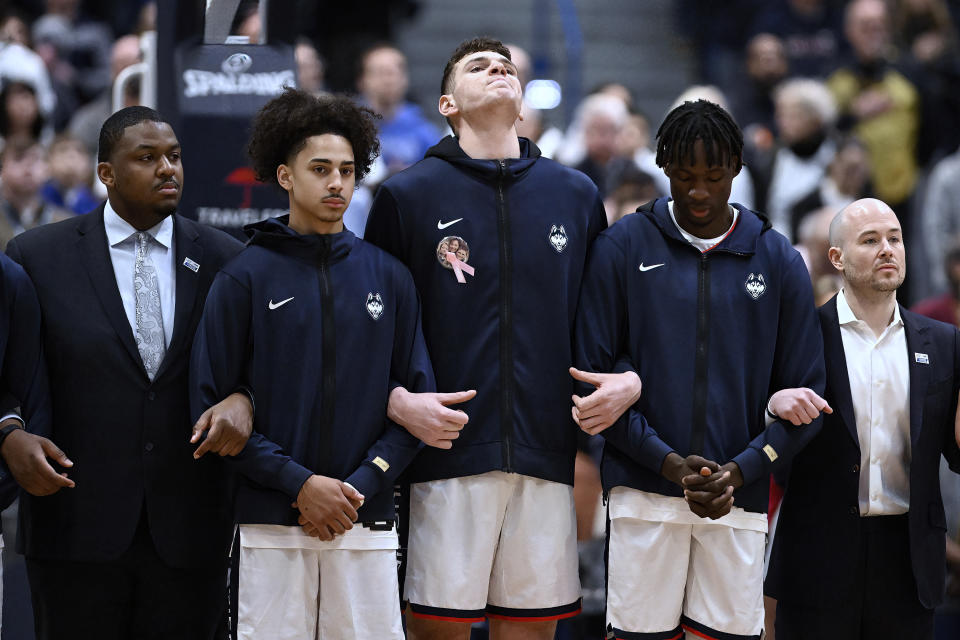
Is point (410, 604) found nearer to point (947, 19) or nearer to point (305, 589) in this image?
point (305, 589)

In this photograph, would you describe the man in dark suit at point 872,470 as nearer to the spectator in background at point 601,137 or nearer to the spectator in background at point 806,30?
the spectator in background at point 601,137

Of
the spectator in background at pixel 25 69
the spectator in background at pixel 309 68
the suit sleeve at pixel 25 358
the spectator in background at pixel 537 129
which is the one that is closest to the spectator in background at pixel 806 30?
the spectator in background at pixel 537 129

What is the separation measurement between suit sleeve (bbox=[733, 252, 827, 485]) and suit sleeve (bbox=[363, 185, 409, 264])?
4.90 ft

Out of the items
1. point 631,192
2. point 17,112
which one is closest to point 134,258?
point 631,192

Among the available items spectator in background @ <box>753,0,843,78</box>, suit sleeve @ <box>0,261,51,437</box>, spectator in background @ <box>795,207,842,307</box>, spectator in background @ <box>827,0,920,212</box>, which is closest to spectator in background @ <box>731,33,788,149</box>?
spectator in background @ <box>753,0,843,78</box>

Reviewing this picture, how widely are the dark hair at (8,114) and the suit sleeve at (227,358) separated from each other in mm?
6148

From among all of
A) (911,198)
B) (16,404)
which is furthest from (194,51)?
(911,198)

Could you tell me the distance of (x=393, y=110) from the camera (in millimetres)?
10648

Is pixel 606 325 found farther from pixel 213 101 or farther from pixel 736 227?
pixel 213 101

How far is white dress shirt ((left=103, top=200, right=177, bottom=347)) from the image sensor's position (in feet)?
17.6

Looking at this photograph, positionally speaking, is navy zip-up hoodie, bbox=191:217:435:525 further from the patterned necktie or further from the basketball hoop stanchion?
the basketball hoop stanchion

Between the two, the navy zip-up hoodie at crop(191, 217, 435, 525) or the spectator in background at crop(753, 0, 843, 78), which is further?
the spectator in background at crop(753, 0, 843, 78)

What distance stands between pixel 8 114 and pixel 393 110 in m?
2.92

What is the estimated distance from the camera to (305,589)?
5.07 m
